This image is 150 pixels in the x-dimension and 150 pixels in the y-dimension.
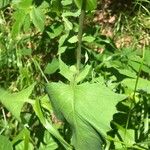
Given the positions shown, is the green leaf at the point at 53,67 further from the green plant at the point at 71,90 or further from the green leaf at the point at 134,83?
the green leaf at the point at 134,83

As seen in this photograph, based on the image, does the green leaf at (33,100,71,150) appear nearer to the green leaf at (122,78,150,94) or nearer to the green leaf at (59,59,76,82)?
the green leaf at (59,59,76,82)

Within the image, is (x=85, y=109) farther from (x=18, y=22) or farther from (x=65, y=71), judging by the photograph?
(x=18, y=22)

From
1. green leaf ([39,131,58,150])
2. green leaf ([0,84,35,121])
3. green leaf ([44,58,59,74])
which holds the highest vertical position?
green leaf ([0,84,35,121])

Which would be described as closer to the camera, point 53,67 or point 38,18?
point 38,18

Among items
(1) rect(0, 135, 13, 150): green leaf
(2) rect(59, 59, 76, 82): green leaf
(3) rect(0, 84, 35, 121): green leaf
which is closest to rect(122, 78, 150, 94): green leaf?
(2) rect(59, 59, 76, 82): green leaf

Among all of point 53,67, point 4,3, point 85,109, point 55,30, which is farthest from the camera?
point 55,30

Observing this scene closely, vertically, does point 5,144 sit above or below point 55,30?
below

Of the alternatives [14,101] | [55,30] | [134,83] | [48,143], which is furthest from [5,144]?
[55,30]

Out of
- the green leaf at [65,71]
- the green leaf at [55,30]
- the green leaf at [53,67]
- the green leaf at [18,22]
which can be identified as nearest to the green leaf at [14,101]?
the green leaf at [65,71]

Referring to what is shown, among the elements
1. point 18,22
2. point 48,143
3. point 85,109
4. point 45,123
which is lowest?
point 48,143
